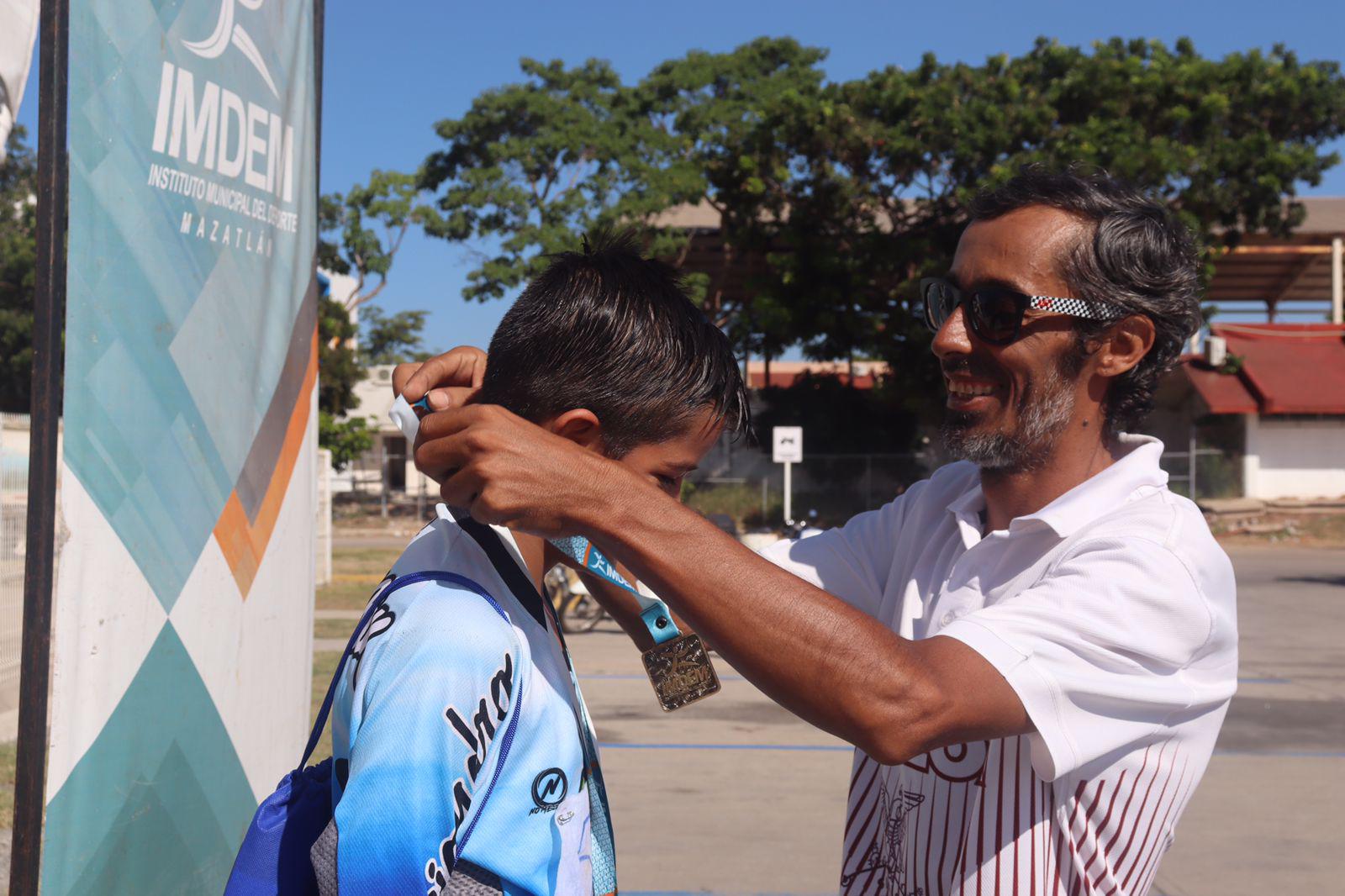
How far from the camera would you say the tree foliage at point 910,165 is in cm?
2273

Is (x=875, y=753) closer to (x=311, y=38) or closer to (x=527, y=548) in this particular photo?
(x=527, y=548)

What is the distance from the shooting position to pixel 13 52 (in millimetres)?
2979

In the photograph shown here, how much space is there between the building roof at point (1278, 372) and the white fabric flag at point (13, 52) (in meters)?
26.9

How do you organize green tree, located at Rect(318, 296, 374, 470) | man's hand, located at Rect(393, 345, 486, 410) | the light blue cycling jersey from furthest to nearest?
green tree, located at Rect(318, 296, 374, 470) → man's hand, located at Rect(393, 345, 486, 410) → the light blue cycling jersey

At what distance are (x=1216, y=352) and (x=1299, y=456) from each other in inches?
135

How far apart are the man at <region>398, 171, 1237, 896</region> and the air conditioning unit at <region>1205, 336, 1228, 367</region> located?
2639 cm

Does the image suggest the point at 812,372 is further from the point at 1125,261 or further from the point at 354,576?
the point at 1125,261

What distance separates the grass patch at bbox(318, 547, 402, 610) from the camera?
13.8 metres

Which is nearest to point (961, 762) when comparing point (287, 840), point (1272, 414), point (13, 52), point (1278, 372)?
point (287, 840)

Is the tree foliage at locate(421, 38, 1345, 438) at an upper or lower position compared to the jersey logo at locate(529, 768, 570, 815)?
upper

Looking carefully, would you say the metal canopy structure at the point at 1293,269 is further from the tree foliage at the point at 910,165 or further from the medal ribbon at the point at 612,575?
the medal ribbon at the point at 612,575

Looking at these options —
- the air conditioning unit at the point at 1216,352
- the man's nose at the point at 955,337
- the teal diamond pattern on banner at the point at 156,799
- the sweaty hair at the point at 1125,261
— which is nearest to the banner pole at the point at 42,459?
the teal diamond pattern on banner at the point at 156,799

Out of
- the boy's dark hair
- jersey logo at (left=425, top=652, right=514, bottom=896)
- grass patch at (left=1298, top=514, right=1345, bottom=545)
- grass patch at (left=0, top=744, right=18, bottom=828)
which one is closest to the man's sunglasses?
the boy's dark hair

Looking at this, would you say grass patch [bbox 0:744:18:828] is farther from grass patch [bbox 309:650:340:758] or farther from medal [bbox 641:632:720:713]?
medal [bbox 641:632:720:713]
